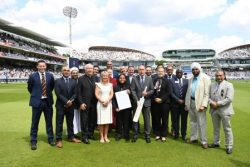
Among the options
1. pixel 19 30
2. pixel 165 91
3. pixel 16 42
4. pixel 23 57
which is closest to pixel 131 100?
pixel 165 91

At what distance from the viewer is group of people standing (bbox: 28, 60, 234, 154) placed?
23.0ft

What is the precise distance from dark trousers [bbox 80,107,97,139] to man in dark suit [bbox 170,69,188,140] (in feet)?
7.82

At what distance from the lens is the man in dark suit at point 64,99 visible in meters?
7.25

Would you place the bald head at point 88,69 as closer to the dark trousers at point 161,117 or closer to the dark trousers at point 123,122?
the dark trousers at point 123,122

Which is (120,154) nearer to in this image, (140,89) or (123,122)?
(123,122)

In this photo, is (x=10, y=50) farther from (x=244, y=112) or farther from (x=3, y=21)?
(x=244, y=112)

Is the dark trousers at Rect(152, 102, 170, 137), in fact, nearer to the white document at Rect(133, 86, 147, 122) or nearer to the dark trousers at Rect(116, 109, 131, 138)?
the white document at Rect(133, 86, 147, 122)

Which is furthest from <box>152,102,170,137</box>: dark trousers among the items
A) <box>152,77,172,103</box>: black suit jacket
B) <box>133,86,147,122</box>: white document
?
<box>133,86,147,122</box>: white document

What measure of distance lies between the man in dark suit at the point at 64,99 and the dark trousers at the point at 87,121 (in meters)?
0.30

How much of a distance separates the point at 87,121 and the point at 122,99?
3.78ft

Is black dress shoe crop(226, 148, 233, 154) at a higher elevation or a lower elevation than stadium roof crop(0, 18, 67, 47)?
lower

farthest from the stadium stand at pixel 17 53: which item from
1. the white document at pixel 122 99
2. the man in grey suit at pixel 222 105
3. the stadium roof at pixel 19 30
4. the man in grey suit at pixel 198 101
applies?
the man in grey suit at pixel 222 105

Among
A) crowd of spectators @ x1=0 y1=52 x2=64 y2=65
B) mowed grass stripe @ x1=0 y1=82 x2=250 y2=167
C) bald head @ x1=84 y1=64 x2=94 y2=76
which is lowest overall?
mowed grass stripe @ x1=0 y1=82 x2=250 y2=167

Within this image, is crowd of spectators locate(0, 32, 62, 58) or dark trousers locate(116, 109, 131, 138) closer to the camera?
dark trousers locate(116, 109, 131, 138)
